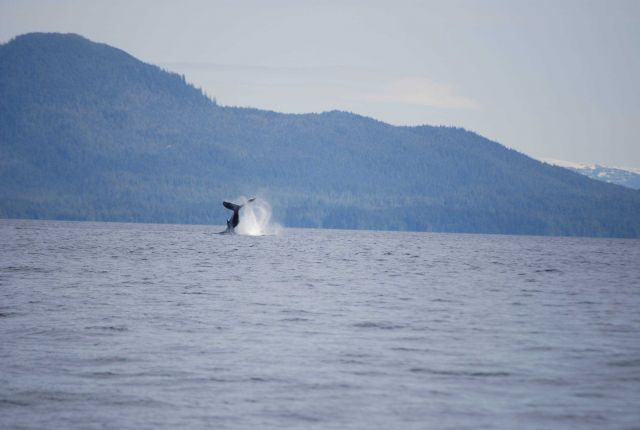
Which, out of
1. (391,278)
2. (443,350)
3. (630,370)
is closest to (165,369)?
(443,350)

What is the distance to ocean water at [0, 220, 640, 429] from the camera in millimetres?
15711

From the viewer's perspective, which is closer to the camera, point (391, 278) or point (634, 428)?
point (634, 428)

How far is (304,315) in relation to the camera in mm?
29547

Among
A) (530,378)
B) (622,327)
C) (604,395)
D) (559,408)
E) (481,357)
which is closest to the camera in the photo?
(559,408)

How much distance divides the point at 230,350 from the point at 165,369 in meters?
2.81

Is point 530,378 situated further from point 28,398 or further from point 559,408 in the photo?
point 28,398

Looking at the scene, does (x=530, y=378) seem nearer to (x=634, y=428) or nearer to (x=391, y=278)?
A: (x=634, y=428)

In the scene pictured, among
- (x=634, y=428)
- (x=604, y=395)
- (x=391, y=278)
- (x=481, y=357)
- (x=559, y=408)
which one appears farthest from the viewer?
(x=391, y=278)

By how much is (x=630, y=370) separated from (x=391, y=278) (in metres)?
30.6

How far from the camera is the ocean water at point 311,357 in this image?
15711 mm

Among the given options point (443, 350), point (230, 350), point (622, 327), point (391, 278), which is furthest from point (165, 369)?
point (391, 278)

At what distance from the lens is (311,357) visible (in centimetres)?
2112

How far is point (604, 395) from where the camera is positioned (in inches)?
686

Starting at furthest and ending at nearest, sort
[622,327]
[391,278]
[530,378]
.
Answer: [391,278]
[622,327]
[530,378]
